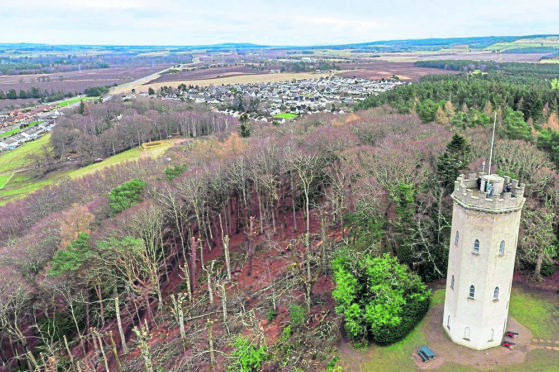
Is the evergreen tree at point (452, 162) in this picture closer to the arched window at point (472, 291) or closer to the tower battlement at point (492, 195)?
the tower battlement at point (492, 195)

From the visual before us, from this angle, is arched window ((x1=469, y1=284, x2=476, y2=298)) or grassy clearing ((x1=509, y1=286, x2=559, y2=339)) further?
grassy clearing ((x1=509, y1=286, x2=559, y2=339))

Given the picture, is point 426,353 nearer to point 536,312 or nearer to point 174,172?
point 536,312

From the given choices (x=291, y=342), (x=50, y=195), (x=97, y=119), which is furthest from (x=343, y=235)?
(x=97, y=119)

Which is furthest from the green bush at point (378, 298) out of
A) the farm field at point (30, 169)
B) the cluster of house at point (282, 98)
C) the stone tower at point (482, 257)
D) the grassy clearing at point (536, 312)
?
the cluster of house at point (282, 98)

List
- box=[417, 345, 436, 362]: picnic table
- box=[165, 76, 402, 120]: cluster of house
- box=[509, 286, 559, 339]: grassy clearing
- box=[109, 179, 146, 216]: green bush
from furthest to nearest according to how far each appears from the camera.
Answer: box=[165, 76, 402, 120]: cluster of house < box=[109, 179, 146, 216]: green bush < box=[509, 286, 559, 339]: grassy clearing < box=[417, 345, 436, 362]: picnic table

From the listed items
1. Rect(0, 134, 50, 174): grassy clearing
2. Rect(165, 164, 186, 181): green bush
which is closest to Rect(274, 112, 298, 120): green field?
Rect(0, 134, 50, 174): grassy clearing

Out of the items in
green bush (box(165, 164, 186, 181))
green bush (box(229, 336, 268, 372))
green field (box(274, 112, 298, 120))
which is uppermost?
green bush (box(165, 164, 186, 181))

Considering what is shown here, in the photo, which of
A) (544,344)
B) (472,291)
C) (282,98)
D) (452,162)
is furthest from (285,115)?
(544,344)

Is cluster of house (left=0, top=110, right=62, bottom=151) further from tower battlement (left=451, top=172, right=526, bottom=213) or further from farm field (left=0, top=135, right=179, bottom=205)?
tower battlement (left=451, top=172, right=526, bottom=213)
